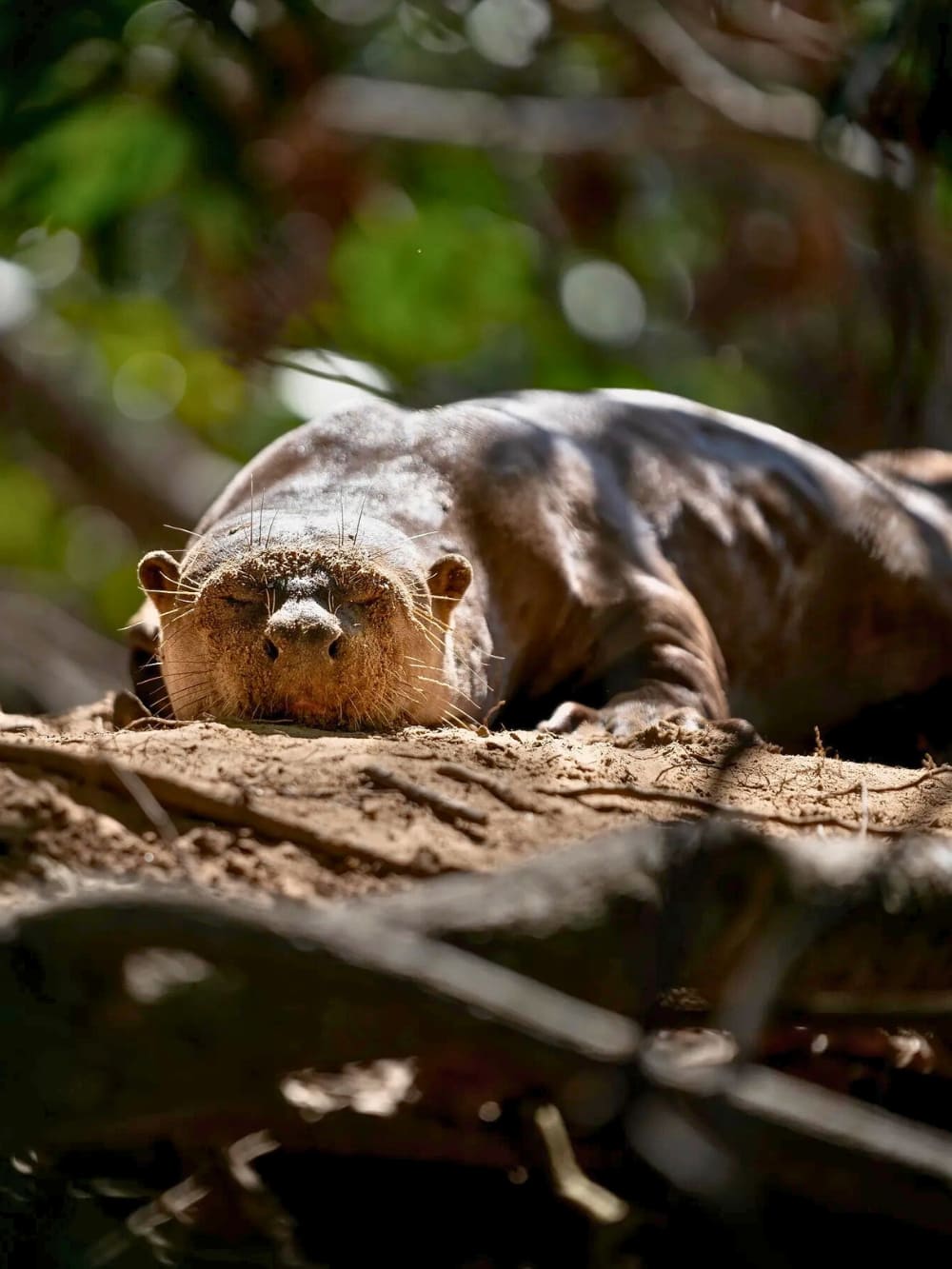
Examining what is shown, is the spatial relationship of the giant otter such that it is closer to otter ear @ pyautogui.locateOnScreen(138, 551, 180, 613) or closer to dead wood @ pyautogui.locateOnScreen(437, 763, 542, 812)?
otter ear @ pyautogui.locateOnScreen(138, 551, 180, 613)

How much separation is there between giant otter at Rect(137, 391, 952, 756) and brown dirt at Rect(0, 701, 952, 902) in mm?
887

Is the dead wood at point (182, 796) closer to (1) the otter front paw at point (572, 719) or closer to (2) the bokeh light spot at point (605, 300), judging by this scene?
(1) the otter front paw at point (572, 719)

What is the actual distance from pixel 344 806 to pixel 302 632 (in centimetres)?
137

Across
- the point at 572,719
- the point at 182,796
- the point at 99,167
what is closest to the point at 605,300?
the point at 99,167

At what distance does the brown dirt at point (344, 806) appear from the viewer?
103 inches

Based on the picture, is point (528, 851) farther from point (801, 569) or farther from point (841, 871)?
point (801, 569)

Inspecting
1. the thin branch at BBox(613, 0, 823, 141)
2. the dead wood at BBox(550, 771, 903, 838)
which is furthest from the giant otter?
the thin branch at BBox(613, 0, 823, 141)

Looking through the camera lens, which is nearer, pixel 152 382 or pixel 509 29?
pixel 509 29

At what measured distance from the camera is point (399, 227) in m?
10.3

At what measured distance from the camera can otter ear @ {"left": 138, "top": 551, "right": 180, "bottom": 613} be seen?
15.7 ft

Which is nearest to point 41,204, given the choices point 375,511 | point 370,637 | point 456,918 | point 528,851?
point 375,511

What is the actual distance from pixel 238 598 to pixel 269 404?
7.09 meters

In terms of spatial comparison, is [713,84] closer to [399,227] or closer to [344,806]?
[399,227]

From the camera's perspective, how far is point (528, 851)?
8.75 ft
